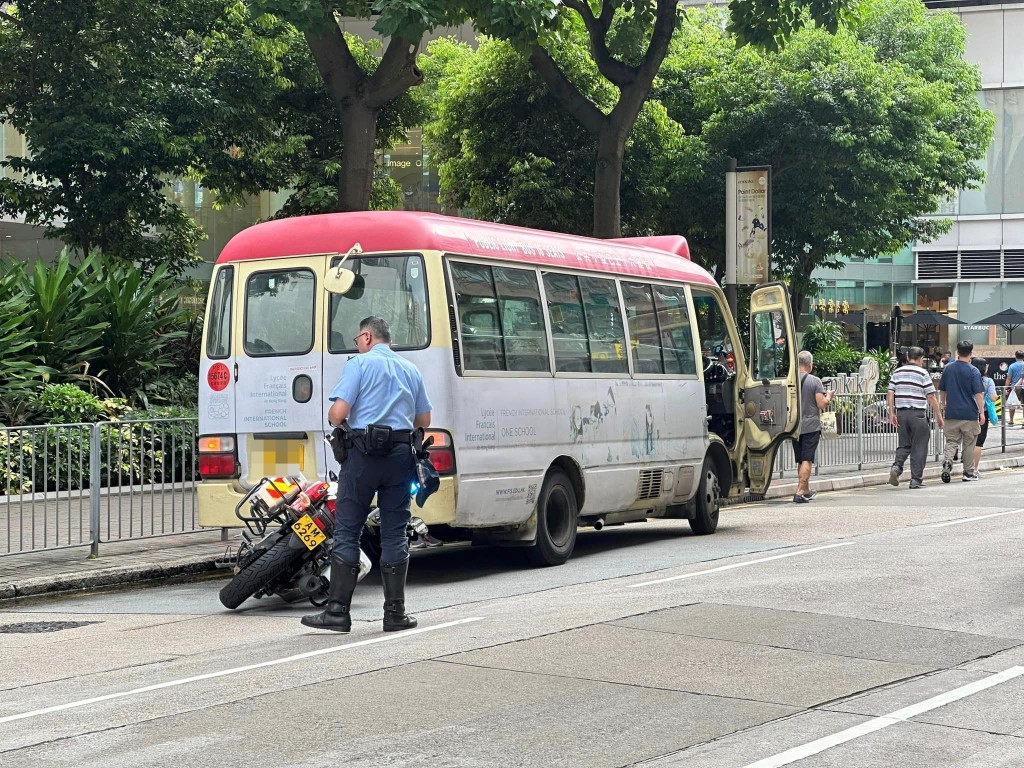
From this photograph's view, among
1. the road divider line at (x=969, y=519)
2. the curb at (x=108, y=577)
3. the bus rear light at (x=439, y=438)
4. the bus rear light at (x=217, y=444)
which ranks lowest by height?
the curb at (x=108, y=577)

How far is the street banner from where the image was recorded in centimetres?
2062

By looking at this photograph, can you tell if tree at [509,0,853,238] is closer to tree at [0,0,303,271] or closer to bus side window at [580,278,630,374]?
tree at [0,0,303,271]

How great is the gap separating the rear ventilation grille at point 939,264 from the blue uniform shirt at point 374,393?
49.8 metres

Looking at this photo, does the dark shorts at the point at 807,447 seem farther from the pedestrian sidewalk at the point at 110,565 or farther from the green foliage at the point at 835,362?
the green foliage at the point at 835,362

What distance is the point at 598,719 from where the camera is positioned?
6445 mm

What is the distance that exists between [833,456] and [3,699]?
1742cm

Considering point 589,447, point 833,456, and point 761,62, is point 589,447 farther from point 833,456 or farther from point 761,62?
point 761,62

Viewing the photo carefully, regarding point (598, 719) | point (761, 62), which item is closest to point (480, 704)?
point (598, 719)

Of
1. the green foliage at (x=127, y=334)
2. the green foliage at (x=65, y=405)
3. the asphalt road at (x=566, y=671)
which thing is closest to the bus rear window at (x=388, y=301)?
the asphalt road at (x=566, y=671)

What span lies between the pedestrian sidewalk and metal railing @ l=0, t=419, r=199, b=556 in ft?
0.61

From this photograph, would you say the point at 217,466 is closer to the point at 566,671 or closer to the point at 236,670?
the point at 236,670

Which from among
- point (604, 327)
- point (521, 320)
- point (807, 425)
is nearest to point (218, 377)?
point (521, 320)

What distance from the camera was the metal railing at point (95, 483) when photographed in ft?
38.9

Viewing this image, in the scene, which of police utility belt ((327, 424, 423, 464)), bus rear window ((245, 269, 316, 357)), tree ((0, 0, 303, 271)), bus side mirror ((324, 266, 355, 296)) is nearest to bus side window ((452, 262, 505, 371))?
bus side mirror ((324, 266, 355, 296))
